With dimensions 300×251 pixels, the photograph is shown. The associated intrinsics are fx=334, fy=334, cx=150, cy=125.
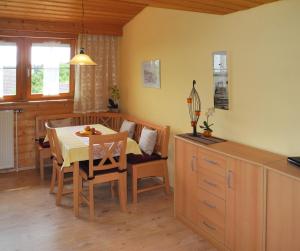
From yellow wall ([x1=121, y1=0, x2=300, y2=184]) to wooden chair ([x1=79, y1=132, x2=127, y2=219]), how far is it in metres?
0.89

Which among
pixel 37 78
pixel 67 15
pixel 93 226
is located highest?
pixel 67 15

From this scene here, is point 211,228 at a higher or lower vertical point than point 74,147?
lower

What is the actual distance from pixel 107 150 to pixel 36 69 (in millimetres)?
2348

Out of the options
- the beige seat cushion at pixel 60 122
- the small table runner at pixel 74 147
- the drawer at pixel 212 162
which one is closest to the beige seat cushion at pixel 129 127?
the beige seat cushion at pixel 60 122

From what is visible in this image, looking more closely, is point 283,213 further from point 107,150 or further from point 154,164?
point 154,164

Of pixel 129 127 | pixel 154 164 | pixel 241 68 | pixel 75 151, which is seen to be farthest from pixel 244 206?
pixel 129 127

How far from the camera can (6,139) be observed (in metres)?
4.92

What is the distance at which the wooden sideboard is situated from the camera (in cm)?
233

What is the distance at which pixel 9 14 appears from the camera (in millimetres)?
4535

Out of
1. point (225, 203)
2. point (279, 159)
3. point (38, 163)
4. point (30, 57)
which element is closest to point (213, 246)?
point (225, 203)

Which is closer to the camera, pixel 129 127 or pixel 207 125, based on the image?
pixel 207 125

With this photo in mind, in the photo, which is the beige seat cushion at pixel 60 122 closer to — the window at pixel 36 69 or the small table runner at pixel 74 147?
the window at pixel 36 69

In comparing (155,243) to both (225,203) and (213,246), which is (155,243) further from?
(225,203)

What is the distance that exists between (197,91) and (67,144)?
1554 millimetres
